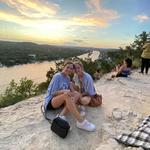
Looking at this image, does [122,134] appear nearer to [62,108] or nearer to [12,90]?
[62,108]

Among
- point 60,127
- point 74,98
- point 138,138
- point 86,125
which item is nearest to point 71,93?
point 74,98

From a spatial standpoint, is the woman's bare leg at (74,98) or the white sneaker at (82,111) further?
the white sneaker at (82,111)

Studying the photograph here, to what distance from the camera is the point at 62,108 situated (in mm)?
5730

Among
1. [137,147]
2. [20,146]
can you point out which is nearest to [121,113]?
[137,147]

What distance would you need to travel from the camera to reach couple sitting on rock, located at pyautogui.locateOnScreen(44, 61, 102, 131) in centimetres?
511

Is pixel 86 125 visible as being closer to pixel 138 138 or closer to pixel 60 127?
pixel 60 127

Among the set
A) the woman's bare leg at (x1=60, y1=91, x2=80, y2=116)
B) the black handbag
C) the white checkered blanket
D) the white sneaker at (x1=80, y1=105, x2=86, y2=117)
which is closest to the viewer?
the white checkered blanket

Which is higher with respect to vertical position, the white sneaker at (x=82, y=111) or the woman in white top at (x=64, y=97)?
the woman in white top at (x=64, y=97)

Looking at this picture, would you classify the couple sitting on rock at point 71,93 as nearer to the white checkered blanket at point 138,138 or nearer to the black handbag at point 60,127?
the black handbag at point 60,127

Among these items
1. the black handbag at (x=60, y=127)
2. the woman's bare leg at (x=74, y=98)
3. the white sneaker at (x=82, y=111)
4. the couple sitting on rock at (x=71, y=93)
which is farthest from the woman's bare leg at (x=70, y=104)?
the white sneaker at (x=82, y=111)

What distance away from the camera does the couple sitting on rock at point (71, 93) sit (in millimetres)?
5113

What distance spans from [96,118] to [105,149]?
1.31 metres

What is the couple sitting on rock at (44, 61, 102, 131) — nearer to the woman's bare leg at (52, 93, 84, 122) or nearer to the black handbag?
the woman's bare leg at (52, 93, 84, 122)

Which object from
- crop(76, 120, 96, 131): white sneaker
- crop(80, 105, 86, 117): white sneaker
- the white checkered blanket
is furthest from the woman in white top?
the white checkered blanket
